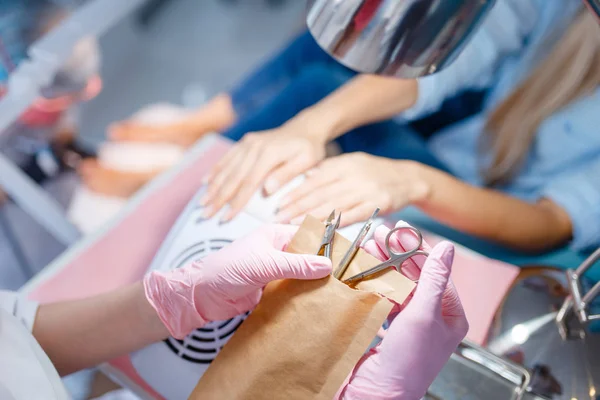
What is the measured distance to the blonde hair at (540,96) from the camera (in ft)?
3.83

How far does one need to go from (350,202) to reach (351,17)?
32 centimetres

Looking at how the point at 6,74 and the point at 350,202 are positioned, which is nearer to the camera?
the point at 350,202

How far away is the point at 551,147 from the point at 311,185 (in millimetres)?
726

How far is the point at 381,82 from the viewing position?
1139 mm

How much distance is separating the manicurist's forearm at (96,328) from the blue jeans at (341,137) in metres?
0.52

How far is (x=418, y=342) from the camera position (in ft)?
2.08

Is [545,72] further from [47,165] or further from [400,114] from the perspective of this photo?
[47,165]

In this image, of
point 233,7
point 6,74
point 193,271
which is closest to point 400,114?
point 193,271

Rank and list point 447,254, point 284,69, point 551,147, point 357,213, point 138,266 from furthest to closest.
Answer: point 284,69 < point 551,147 < point 138,266 < point 357,213 < point 447,254

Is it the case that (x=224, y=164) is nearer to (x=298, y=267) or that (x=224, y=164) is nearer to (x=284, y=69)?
(x=298, y=267)

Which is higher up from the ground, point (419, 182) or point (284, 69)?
point (284, 69)

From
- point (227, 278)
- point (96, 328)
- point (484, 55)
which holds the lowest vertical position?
point (96, 328)

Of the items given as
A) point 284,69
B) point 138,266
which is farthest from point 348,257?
point 284,69

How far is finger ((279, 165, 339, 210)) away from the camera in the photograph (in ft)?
2.83
